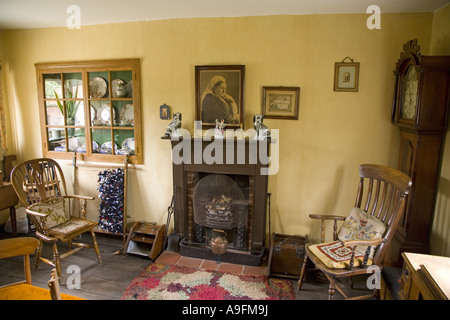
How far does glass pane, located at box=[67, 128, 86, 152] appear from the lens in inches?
144

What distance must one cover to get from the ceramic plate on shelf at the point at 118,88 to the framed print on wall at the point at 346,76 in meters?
2.32

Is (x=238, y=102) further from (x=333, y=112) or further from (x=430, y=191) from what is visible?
(x=430, y=191)

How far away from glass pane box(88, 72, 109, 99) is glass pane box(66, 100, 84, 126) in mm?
243

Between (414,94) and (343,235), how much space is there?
1.32 metres

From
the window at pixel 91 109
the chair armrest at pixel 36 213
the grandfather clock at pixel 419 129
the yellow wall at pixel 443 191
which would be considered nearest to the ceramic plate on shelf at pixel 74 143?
the window at pixel 91 109

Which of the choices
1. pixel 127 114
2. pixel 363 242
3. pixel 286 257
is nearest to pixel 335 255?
pixel 363 242

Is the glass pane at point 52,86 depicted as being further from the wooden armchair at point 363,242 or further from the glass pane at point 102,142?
the wooden armchair at point 363,242

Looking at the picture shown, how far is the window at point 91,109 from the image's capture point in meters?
3.38

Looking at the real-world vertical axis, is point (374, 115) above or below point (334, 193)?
above

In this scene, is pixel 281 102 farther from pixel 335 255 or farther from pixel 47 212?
pixel 47 212

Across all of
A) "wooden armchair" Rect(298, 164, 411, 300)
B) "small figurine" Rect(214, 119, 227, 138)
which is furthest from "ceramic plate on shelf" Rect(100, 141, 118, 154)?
"wooden armchair" Rect(298, 164, 411, 300)

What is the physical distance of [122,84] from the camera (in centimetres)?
338

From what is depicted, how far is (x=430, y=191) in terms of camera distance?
2.43m

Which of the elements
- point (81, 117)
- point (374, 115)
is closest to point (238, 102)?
point (374, 115)
